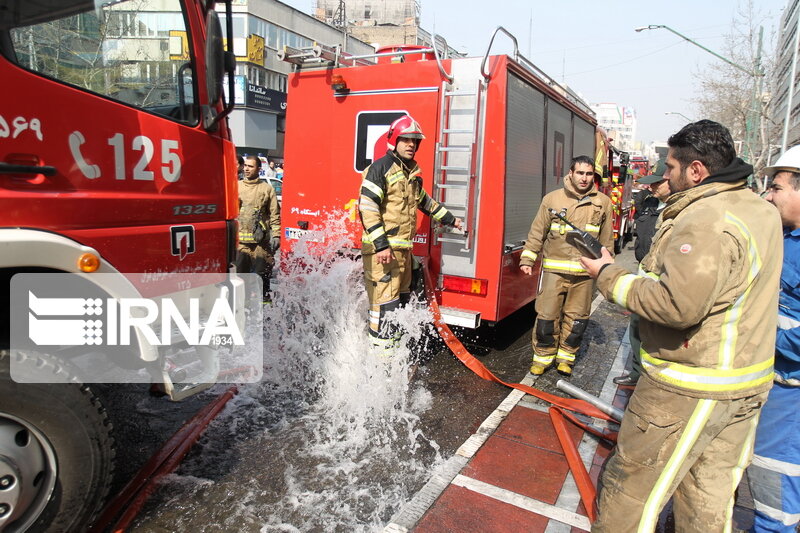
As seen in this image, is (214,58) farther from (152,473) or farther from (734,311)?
(734,311)

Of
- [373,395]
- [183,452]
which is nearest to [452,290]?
[373,395]

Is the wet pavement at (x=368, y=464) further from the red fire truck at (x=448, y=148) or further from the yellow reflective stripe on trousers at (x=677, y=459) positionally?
the red fire truck at (x=448, y=148)

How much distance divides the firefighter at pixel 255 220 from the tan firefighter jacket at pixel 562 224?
314cm

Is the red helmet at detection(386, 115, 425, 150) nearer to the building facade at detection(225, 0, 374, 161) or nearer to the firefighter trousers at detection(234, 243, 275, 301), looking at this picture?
the firefighter trousers at detection(234, 243, 275, 301)

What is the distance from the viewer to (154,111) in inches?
101

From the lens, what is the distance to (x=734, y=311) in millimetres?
1926

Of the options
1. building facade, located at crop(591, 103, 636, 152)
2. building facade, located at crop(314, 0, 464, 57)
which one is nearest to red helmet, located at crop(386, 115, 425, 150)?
building facade, located at crop(314, 0, 464, 57)

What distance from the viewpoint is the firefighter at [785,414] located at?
7.66ft

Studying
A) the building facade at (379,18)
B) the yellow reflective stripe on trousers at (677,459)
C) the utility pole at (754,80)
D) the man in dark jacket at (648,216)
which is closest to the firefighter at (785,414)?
the yellow reflective stripe on trousers at (677,459)

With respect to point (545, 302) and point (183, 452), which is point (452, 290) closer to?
point (545, 302)

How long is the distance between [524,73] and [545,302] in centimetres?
211

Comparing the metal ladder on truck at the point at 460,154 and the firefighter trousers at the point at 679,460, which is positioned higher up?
the metal ladder on truck at the point at 460,154

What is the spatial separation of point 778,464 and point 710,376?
2.75ft

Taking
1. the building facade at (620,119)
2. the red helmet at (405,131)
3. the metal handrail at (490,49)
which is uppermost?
the building facade at (620,119)
